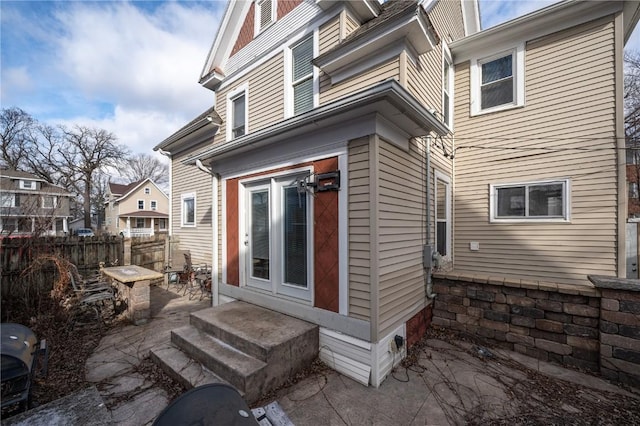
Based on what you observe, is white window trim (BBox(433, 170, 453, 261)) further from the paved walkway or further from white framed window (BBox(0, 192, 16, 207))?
white framed window (BBox(0, 192, 16, 207))

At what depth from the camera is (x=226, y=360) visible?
9.64 ft

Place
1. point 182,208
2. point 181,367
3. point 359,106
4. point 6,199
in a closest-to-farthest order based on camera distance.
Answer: point 359,106, point 181,367, point 6,199, point 182,208

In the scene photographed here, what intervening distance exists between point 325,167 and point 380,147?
80 centimetres

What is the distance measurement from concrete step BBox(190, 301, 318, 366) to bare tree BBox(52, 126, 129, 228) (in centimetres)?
3247

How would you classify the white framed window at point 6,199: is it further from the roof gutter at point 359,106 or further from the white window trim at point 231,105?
the roof gutter at point 359,106

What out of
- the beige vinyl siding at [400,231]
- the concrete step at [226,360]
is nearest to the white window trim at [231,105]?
the beige vinyl siding at [400,231]

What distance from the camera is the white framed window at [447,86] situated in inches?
219

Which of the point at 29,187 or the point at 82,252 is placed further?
the point at 29,187

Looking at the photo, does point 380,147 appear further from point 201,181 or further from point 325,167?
point 201,181

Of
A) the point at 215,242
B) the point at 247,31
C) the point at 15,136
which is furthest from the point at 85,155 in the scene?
the point at 215,242

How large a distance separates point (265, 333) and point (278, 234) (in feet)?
4.82

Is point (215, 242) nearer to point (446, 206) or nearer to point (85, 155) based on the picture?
point (446, 206)

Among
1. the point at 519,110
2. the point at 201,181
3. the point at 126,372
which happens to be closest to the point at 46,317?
the point at 126,372

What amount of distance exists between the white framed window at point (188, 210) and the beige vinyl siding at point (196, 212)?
15 cm
